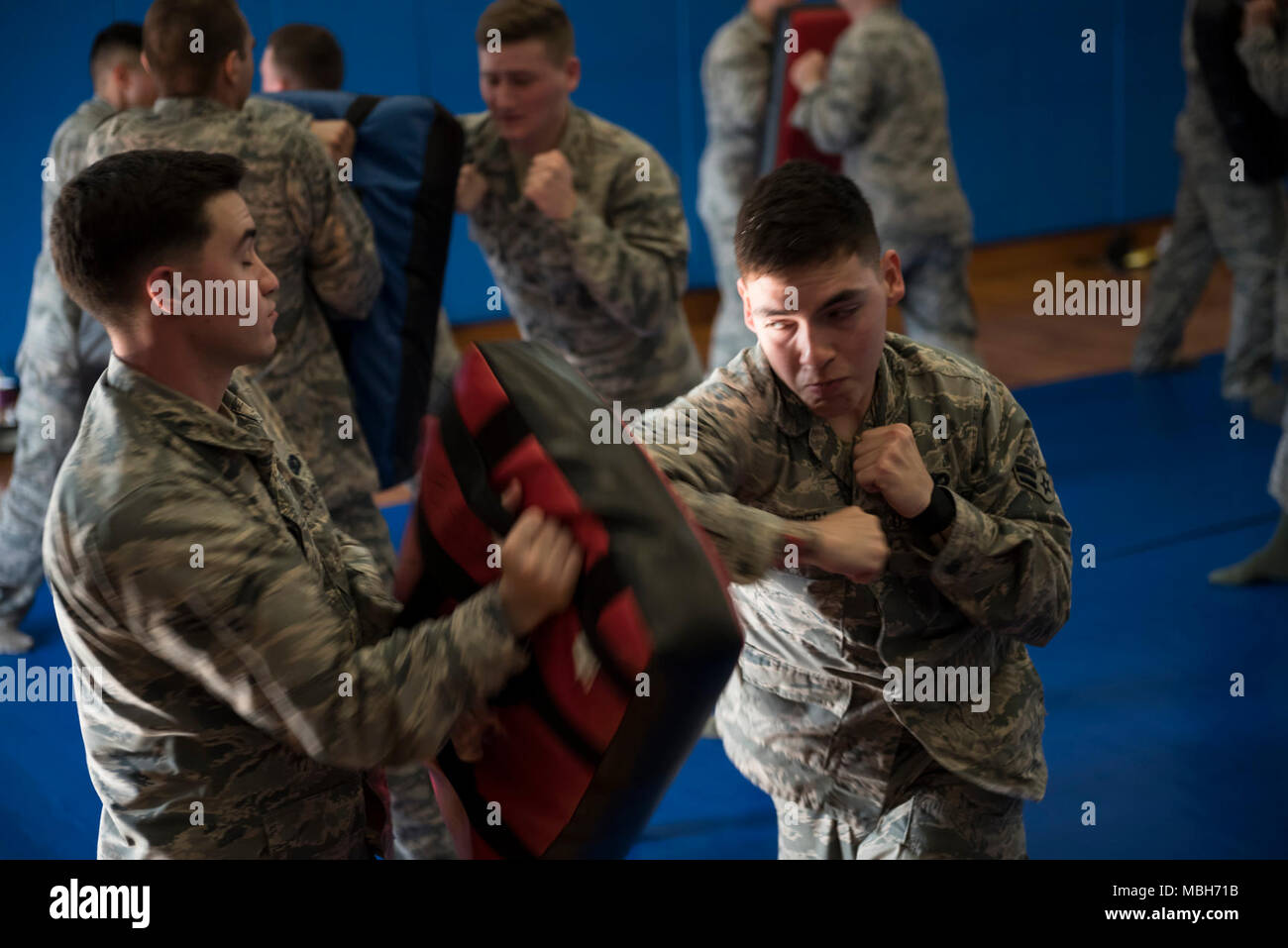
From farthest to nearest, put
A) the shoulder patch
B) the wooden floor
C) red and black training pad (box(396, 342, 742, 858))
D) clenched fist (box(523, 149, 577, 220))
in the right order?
the wooden floor, clenched fist (box(523, 149, 577, 220)), the shoulder patch, red and black training pad (box(396, 342, 742, 858))

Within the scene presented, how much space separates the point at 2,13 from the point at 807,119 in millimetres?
4042

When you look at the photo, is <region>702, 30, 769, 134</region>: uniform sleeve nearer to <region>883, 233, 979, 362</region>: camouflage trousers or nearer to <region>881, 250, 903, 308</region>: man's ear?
<region>883, 233, 979, 362</region>: camouflage trousers

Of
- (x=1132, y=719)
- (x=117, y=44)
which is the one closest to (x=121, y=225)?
(x=1132, y=719)

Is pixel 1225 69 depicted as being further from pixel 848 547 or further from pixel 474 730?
pixel 474 730

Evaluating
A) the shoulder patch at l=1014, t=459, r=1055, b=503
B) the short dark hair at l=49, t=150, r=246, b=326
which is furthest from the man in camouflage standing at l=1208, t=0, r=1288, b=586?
the short dark hair at l=49, t=150, r=246, b=326

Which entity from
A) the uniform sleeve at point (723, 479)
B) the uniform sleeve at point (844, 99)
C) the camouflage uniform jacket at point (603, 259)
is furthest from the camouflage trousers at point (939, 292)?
the uniform sleeve at point (723, 479)

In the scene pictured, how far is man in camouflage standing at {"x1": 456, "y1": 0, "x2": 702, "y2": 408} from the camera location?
350 cm

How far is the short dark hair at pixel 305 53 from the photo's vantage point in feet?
13.4

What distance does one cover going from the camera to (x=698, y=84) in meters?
8.08

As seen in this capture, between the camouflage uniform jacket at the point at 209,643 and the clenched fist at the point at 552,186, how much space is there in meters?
1.75

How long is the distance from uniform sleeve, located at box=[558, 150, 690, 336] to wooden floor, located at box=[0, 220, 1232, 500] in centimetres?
346

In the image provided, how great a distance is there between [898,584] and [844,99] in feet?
10.7

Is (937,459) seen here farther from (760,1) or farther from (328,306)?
(760,1)
